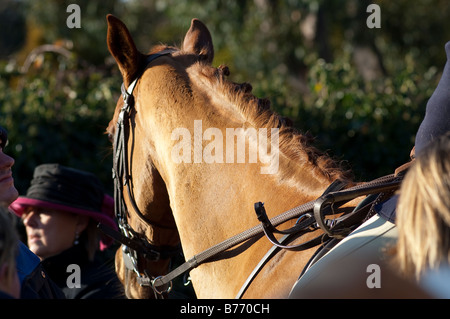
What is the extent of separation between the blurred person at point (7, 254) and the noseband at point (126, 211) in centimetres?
104

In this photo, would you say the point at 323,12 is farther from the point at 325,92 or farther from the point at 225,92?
the point at 225,92

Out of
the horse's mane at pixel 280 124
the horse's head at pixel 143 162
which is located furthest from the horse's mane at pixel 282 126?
the horse's head at pixel 143 162

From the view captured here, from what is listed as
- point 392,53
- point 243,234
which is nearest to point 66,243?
point 243,234

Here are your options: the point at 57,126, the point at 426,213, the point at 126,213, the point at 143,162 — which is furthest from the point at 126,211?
the point at 57,126

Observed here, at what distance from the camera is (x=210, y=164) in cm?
261

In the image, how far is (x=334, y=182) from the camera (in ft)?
7.58

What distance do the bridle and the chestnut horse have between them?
0.8 inches

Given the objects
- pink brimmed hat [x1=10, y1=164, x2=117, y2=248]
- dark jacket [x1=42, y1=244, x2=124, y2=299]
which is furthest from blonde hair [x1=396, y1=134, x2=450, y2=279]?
pink brimmed hat [x1=10, y1=164, x2=117, y2=248]

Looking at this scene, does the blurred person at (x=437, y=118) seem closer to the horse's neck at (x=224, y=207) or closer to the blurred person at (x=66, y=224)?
the horse's neck at (x=224, y=207)

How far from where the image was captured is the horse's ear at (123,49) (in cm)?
270

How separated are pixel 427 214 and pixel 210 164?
1087mm

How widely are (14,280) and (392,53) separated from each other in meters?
16.5

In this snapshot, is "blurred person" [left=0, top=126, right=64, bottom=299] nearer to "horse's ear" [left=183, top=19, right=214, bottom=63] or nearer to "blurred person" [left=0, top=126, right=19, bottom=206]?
"blurred person" [left=0, top=126, right=19, bottom=206]

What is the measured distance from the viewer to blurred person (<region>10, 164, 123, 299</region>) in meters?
3.96
